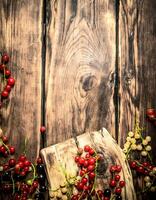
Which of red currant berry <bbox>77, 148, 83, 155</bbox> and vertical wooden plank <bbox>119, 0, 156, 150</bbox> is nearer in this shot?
red currant berry <bbox>77, 148, 83, 155</bbox>

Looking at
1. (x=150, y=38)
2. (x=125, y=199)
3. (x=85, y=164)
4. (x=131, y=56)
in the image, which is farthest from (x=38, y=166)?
(x=150, y=38)

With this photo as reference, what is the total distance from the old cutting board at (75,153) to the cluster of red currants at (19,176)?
7 cm

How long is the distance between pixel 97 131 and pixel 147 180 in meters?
0.31

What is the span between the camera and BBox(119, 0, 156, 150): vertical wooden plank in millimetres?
1688

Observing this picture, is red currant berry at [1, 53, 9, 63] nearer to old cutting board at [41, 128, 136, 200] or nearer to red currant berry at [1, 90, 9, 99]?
red currant berry at [1, 90, 9, 99]

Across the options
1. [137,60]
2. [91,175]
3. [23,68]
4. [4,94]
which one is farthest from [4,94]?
[137,60]

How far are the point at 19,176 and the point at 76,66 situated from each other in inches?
21.6

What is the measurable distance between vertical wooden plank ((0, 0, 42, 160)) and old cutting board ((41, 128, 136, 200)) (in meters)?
0.11

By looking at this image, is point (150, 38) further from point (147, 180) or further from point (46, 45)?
point (147, 180)

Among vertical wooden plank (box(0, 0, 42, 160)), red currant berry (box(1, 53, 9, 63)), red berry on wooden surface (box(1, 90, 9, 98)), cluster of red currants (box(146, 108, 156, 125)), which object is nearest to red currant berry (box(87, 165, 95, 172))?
vertical wooden plank (box(0, 0, 42, 160))

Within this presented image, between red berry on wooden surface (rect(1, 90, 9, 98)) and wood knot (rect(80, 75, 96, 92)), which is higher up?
wood knot (rect(80, 75, 96, 92))

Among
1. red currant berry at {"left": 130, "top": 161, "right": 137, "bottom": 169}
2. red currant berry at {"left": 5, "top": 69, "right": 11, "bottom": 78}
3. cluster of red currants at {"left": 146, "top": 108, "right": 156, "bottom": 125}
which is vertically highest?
red currant berry at {"left": 5, "top": 69, "right": 11, "bottom": 78}

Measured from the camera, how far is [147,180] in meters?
1.62

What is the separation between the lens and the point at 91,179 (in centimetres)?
154
